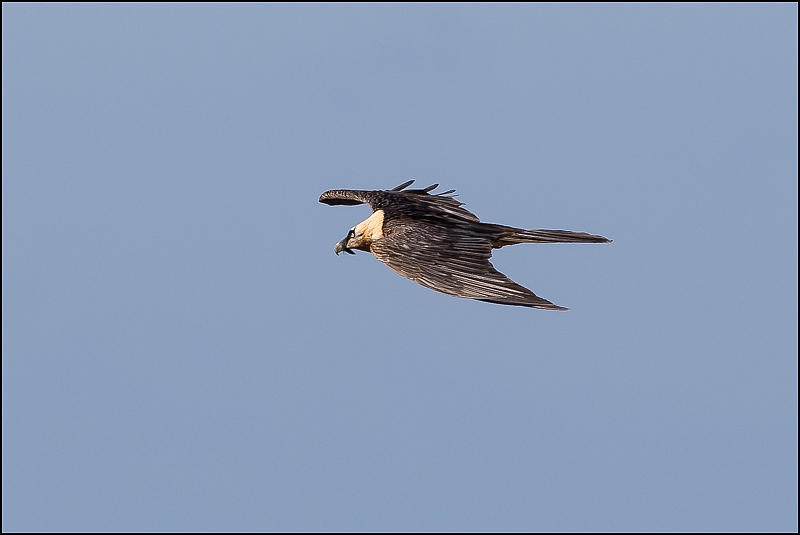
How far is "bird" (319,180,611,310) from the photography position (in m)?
12.4

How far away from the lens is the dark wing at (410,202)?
15648 millimetres

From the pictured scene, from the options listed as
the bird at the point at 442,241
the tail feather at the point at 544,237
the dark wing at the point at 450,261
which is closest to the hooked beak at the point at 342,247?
the bird at the point at 442,241

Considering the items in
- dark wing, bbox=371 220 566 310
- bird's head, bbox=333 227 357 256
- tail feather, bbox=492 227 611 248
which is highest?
bird's head, bbox=333 227 357 256

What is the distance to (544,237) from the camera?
14758 millimetres

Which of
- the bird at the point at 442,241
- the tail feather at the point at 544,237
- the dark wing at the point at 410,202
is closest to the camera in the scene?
the bird at the point at 442,241

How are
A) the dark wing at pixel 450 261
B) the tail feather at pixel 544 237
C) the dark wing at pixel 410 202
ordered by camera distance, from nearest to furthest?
the dark wing at pixel 450 261 < the tail feather at pixel 544 237 < the dark wing at pixel 410 202

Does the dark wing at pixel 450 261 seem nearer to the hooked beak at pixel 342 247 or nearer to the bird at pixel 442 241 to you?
the bird at pixel 442 241

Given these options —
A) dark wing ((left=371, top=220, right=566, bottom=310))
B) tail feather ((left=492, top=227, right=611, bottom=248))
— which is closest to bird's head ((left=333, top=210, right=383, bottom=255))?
dark wing ((left=371, top=220, right=566, bottom=310))

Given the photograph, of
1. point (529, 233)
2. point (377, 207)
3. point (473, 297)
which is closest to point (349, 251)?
point (377, 207)

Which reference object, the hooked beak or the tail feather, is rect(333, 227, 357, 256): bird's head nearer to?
the hooked beak

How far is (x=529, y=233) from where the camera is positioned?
584 inches

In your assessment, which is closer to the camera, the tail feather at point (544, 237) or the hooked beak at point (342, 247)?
the tail feather at point (544, 237)

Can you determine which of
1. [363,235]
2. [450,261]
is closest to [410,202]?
[363,235]

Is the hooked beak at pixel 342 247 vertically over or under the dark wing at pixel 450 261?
over
